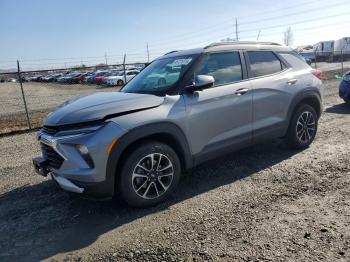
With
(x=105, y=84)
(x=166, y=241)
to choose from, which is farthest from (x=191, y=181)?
(x=105, y=84)

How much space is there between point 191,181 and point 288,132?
191 centimetres

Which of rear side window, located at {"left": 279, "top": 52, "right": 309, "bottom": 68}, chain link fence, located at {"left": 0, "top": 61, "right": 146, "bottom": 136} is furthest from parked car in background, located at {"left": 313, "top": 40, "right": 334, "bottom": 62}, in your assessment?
rear side window, located at {"left": 279, "top": 52, "right": 309, "bottom": 68}

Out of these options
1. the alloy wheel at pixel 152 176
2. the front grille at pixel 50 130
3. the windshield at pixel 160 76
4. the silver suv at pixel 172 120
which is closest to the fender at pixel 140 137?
the silver suv at pixel 172 120

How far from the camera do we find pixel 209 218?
3.55 m

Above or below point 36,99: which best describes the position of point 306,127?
above

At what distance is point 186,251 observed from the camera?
299 centimetres

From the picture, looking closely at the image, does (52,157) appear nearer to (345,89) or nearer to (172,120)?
(172,120)

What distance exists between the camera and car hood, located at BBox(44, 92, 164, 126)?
3525mm

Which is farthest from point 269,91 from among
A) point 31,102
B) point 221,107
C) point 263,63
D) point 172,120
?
point 31,102

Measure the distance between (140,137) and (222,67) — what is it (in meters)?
1.64

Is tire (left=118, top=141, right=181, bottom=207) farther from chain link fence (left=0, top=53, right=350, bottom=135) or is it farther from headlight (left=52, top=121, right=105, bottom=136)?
chain link fence (left=0, top=53, right=350, bottom=135)

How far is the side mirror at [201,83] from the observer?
400 centimetres

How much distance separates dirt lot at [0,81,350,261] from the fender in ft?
1.78

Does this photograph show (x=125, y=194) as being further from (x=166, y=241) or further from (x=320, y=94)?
(x=320, y=94)
